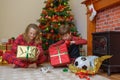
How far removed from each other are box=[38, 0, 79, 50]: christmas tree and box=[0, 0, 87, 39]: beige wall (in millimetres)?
332

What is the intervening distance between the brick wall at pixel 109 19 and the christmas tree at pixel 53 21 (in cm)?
86

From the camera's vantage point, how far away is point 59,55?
135 inches

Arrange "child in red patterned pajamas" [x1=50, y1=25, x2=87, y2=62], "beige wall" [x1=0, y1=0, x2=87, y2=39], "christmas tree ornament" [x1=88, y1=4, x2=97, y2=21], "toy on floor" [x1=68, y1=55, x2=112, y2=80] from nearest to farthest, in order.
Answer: "toy on floor" [x1=68, y1=55, x2=112, y2=80] → "child in red patterned pajamas" [x1=50, y1=25, x2=87, y2=62] → "christmas tree ornament" [x1=88, y1=4, x2=97, y2=21] → "beige wall" [x1=0, y1=0, x2=87, y2=39]

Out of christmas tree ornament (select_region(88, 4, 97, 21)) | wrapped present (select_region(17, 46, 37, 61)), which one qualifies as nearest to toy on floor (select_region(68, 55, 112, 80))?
wrapped present (select_region(17, 46, 37, 61))

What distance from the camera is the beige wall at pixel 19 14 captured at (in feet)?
16.6

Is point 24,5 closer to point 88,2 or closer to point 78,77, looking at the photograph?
point 88,2

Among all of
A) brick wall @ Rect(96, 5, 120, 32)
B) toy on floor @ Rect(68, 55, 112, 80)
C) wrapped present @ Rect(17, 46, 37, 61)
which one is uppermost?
brick wall @ Rect(96, 5, 120, 32)

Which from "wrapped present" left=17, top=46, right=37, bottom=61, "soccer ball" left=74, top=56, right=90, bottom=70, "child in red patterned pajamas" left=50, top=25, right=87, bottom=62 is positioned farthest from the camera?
"child in red patterned pajamas" left=50, top=25, right=87, bottom=62

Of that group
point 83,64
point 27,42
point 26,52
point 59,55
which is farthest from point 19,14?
point 83,64

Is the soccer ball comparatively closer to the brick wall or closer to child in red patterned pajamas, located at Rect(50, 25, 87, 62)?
child in red patterned pajamas, located at Rect(50, 25, 87, 62)

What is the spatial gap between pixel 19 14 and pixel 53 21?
1026mm

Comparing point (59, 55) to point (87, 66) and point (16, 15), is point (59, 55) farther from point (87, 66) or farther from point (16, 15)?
point (16, 15)

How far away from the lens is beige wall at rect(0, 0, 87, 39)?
5.06 metres

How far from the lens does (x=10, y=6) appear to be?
514 cm
